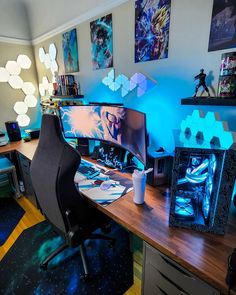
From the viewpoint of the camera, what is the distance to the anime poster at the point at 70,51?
1.96m

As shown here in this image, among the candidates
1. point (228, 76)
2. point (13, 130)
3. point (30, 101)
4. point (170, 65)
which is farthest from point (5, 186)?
point (228, 76)

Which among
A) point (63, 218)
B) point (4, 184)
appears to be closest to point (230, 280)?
point (63, 218)

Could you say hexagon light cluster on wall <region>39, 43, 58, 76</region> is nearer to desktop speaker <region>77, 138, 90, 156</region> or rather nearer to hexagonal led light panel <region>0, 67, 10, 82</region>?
hexagonal led light panel <region>0, 67, 10, 82</region>

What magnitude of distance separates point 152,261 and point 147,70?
1252 mm

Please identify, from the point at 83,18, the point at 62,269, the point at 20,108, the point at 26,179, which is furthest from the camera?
the point at 20,108

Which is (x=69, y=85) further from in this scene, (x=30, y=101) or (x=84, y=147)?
(x=30, y=101)

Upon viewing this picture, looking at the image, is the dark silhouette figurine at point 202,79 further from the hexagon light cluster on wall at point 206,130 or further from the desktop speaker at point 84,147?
the desktop speaker at point 84,147

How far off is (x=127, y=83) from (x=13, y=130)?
1.78 meters

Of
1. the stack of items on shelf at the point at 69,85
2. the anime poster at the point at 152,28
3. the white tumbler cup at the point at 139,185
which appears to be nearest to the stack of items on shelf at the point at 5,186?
the stack of items on shelf at the point at 69,85

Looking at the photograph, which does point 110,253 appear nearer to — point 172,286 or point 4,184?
point 172,286

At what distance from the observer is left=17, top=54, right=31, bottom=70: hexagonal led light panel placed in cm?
259

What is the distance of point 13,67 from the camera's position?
8.39 ft

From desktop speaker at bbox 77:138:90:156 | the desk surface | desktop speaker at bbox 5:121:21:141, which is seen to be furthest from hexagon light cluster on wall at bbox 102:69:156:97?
desktop speaker at bbox 5:121:21:141

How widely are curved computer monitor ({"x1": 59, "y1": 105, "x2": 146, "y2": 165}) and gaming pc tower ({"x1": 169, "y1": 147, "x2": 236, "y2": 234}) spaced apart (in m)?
0.36
